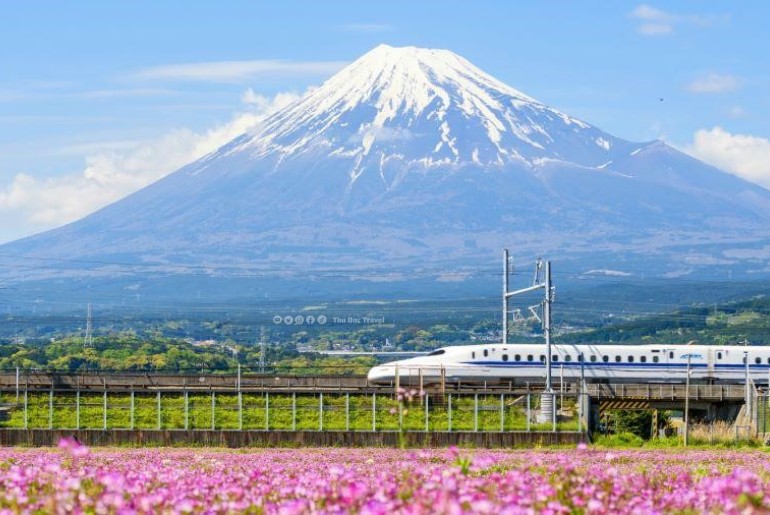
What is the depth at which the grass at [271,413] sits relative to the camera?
50.1 metres

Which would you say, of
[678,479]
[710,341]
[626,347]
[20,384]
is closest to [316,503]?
[678,479]

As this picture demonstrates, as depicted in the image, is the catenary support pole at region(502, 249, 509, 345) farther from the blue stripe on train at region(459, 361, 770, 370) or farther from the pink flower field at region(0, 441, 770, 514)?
the pink flower field at region(0, 441, 770, 514)

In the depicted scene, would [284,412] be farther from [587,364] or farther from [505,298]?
[587,364]

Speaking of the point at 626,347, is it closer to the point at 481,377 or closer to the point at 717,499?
the point at 481,377

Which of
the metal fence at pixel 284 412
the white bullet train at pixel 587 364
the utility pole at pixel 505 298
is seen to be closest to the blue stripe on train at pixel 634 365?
the white bullet train at pixel 587 364

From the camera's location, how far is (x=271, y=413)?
55250mm

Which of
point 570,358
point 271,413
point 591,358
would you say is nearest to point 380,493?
point 271,413

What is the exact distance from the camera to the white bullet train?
A: 251 feet

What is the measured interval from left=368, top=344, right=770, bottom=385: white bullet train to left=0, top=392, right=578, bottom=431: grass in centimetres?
1553

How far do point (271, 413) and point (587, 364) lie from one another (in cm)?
2752

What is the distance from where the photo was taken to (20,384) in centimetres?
6831

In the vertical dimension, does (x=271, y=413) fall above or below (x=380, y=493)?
below

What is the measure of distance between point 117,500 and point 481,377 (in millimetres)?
65963

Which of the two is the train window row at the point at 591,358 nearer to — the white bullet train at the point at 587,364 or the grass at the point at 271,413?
the white bullet train at the point at 587,364
